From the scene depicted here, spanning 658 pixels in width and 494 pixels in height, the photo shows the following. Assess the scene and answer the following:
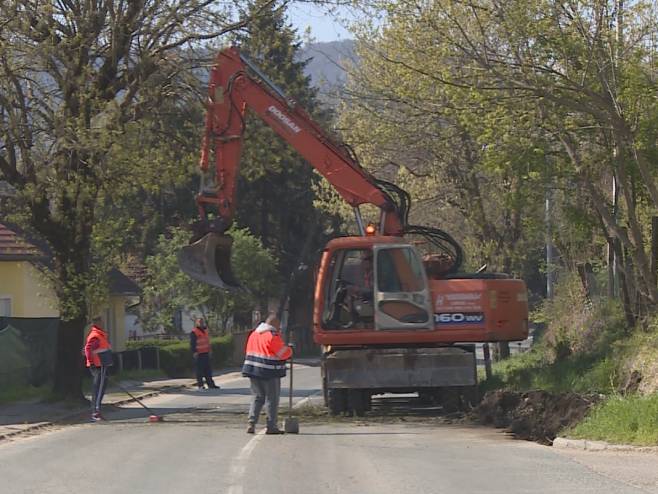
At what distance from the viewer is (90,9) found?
20.6 metres

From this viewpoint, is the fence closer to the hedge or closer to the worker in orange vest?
the worker in orange vest

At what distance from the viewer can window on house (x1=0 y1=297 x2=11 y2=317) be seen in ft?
112

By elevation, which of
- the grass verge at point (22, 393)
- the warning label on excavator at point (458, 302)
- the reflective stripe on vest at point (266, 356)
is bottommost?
the grass verge at point (22, 393)

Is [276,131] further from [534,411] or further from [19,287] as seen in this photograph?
[19,287]

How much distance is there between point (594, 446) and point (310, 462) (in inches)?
145

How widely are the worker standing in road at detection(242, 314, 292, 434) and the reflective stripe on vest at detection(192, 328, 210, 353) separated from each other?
13.9 metres

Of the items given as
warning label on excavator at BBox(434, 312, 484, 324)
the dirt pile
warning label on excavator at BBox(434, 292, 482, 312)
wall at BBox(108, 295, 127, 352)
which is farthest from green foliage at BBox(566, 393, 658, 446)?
wall at BBox(108, 295, 127, 352)

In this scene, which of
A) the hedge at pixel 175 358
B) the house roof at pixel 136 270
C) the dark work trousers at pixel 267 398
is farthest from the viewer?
the house roof at pixel 136 270

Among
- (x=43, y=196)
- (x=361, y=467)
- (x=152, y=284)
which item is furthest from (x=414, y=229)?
(x=152, y=284)

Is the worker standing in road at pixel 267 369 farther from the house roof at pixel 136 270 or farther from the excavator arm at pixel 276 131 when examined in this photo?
the house roof at pixel 136 270

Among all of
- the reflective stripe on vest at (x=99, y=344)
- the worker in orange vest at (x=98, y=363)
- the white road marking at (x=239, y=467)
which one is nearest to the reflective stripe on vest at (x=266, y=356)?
the white road marking at (x=239, y=467)

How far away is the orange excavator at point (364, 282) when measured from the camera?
62.9ft

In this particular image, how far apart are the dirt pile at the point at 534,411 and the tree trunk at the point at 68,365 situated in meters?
8.19

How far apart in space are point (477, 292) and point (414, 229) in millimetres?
1987
